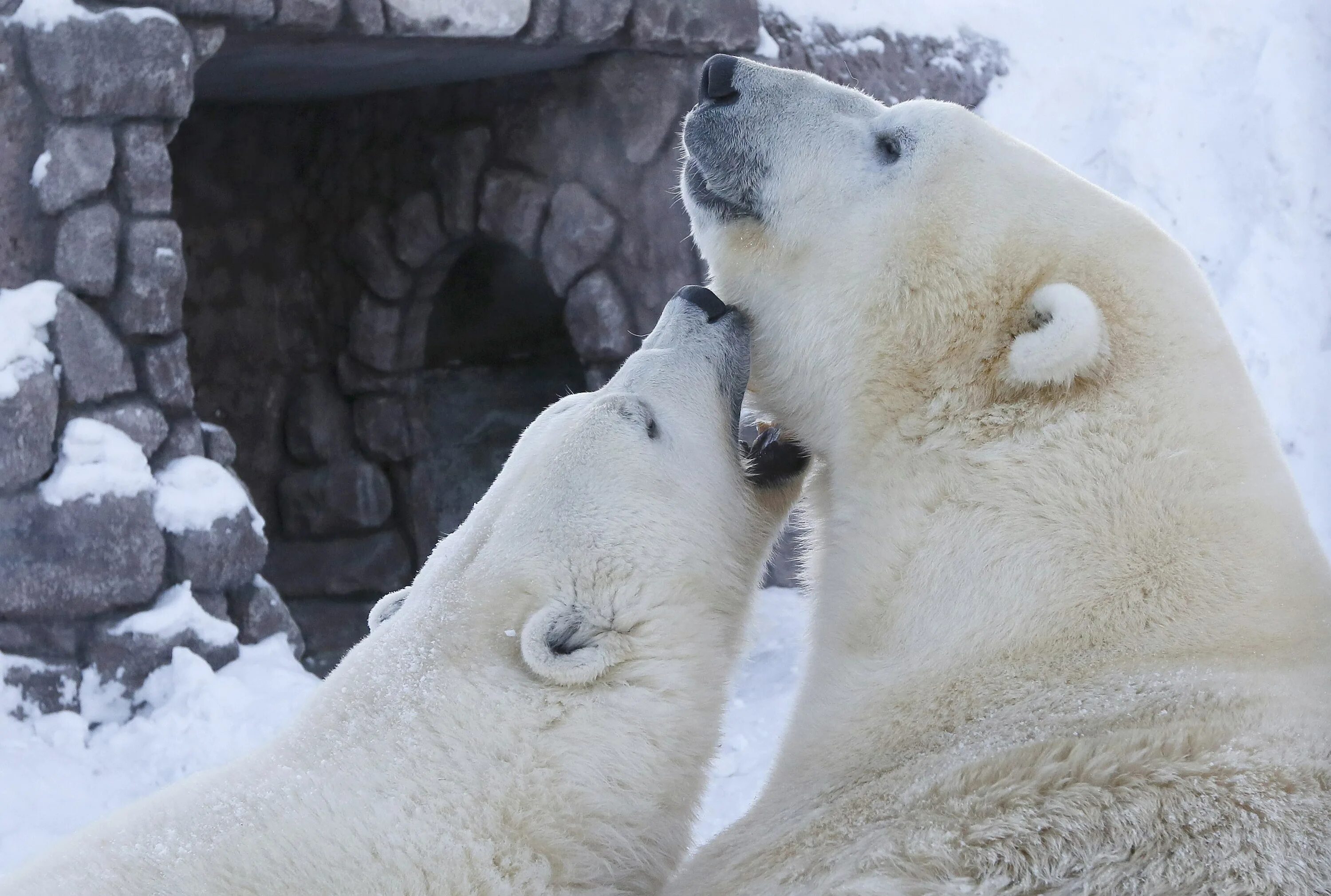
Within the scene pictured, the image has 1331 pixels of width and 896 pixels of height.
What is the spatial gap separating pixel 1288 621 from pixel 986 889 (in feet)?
1.64

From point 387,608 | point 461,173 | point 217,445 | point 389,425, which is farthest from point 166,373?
point 389,425

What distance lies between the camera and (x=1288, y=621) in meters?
1.49

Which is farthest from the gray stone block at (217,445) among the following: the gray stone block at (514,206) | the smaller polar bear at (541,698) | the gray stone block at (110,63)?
the smaller polar bear at (541,698)

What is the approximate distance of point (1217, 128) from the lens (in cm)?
655

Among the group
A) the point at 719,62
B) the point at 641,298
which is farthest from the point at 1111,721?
the point at 641,298

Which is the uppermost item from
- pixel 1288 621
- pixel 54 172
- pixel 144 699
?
pixel 1288 621

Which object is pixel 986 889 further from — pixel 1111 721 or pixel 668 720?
pixel 668 720

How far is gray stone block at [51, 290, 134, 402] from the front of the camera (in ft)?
12.9

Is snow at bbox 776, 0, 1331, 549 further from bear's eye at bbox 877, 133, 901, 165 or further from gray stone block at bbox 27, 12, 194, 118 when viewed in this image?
bear's eye at bbox 877, 133, 901, 165

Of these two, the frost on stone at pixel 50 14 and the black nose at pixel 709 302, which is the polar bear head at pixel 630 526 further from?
the frost on stone at pixel 50 14

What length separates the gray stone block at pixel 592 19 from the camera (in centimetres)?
465

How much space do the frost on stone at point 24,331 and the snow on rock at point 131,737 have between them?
2.98 feet

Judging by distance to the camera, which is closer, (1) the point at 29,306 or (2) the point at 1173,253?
(2) the point at 1173,253

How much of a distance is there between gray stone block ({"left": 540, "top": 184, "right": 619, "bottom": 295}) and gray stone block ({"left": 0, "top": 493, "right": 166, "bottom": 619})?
80.0 inches
